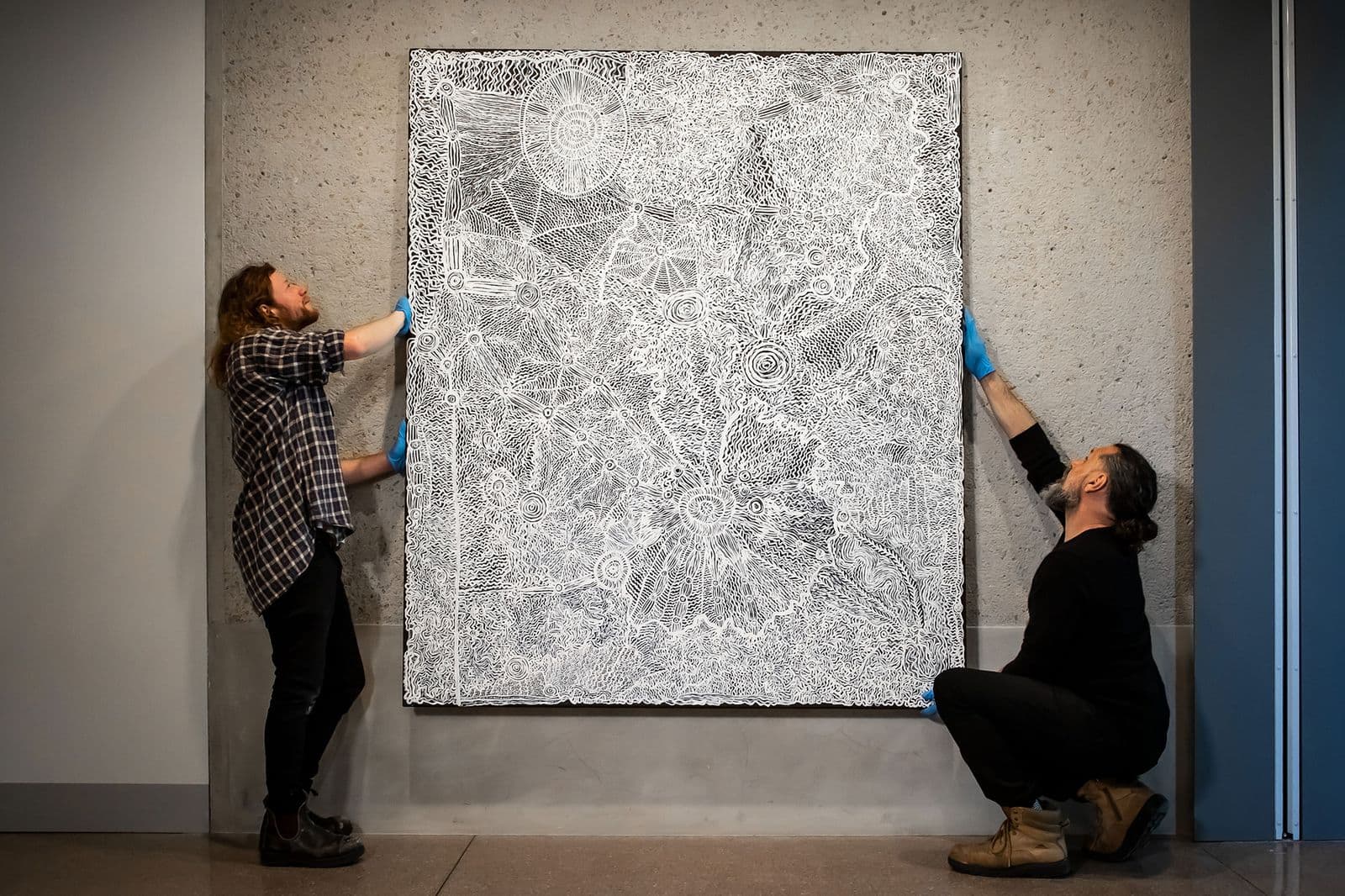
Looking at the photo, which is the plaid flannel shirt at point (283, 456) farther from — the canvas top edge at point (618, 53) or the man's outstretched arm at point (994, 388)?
the man's outstretched arm at point (994, 388)

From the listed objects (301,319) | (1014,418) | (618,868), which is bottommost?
(618,868)

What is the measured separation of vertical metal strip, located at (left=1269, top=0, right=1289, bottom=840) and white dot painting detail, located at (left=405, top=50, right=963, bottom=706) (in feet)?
2.81

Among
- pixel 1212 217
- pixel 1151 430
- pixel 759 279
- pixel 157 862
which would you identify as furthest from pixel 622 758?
pixel 1212 217

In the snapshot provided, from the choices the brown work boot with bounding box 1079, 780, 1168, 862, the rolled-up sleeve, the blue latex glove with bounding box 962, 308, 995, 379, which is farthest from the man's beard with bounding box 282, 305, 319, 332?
the brown work boot with bounding box 1079, 780, 1168, 862

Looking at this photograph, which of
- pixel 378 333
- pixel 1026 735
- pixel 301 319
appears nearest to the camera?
pixel 1026 735

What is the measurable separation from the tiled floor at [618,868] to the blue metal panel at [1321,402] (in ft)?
0.82

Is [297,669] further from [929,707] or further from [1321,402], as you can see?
[1321,402]

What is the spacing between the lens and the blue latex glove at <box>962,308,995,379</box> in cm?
249

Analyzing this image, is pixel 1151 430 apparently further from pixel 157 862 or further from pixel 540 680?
pixel 157 862

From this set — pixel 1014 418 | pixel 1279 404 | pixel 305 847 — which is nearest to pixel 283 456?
pixel 305 847

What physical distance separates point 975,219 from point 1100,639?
3.75ft

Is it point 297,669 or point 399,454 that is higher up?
point 399,454

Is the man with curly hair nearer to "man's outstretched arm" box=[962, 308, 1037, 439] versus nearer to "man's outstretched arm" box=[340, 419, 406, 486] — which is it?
"man's outstretched arm" box=[340, 419, 406, 486]

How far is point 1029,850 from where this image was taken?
2.22m
